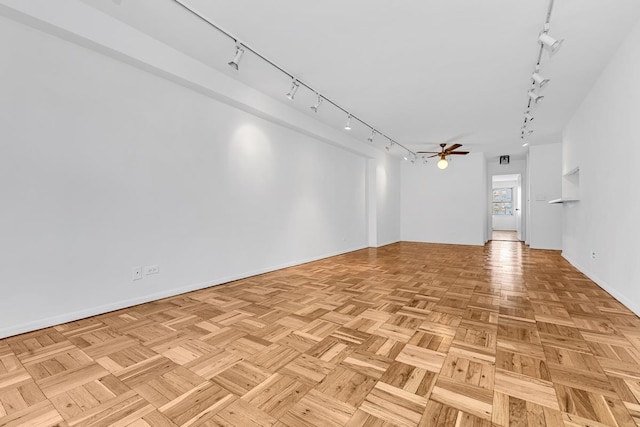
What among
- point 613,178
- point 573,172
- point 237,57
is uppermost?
point 237,57

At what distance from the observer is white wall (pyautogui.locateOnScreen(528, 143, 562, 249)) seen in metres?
6.97

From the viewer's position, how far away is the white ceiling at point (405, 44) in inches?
95.5

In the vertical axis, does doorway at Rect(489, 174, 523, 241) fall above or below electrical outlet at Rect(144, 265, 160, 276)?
above

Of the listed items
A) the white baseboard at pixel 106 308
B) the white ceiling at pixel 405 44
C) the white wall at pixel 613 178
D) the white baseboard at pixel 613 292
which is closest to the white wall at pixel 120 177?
the white baseboard at pixel 106 308

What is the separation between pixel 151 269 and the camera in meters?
3.06

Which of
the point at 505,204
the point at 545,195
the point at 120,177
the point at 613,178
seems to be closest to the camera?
the point at 120,177

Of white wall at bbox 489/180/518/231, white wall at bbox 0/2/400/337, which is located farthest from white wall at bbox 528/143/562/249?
white wall at bbox 489/180/518/231

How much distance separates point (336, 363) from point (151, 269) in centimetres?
225

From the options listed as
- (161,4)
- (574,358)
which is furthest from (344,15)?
(574,358)

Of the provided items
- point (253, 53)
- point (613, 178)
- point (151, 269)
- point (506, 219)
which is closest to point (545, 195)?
point (613, 178)

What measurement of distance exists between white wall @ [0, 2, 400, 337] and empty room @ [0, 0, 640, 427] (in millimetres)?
17

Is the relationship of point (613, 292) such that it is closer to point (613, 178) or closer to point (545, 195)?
point (613, 178)

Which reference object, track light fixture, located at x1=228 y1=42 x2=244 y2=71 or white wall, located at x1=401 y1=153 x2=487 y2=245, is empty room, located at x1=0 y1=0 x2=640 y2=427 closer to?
track light fixture, located at x1=228 y1=42 x2=244 y2=71

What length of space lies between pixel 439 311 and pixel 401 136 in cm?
457
